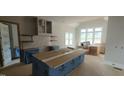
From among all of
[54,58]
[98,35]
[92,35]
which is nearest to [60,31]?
[92,35]

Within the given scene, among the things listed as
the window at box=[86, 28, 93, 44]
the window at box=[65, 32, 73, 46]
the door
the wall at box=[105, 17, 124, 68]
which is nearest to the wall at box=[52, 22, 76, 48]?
the window at box=[65, 32, 73, 46]

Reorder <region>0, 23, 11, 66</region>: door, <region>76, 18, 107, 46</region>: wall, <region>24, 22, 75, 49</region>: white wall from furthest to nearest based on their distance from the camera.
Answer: <region>76, 18, 107, 46</region>: wall
<region>24, 22, 75, 49</region>: white wall
<region>0, 23, 11, 66</region>: door

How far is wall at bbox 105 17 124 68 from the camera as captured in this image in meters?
3.47

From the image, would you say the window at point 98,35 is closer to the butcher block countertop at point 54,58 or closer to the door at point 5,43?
the butcher block countertop at point 54,58

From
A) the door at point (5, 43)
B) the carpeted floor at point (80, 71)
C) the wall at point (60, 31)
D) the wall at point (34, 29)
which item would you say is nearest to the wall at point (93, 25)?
the wall at point (60, 31)

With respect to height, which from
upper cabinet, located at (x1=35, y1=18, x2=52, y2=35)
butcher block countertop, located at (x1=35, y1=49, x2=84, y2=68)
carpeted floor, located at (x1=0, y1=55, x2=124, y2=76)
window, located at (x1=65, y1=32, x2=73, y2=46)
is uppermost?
upper cabinet, located at (x1=35, y1=18, x2=52, y2=35)

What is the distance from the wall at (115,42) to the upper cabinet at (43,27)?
315cm

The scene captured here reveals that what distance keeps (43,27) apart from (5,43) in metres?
2.08

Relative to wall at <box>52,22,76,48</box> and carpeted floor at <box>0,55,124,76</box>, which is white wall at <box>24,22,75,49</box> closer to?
wall at <box>52,22,76,48</box>

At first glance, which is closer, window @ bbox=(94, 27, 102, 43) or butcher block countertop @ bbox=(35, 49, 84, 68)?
butcher block countertop @ bbox=(35, 49, 84, 68)

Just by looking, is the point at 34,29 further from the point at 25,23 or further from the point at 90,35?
the point at 90,35

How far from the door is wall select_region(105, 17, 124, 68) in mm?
4197
